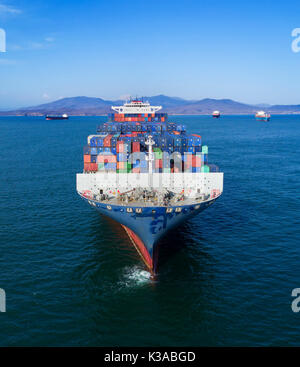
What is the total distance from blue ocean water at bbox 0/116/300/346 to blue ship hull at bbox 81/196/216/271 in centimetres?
228

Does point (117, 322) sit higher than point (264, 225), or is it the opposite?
point (264, 225)

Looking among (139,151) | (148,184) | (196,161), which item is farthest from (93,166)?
(196,161)

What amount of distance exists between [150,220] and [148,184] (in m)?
5.73

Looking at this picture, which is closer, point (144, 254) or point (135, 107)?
point (144, 254)

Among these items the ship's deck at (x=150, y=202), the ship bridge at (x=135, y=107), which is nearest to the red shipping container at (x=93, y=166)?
the ship's deck at (x=150, y=202)

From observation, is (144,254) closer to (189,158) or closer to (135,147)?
(189,158)

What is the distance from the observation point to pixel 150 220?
2506 cm

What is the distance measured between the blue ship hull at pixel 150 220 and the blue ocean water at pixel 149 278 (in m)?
2.28

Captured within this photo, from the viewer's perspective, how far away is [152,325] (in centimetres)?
2036

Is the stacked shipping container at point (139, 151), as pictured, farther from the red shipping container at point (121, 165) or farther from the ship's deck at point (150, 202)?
the ship's deck at point (150, 202)
